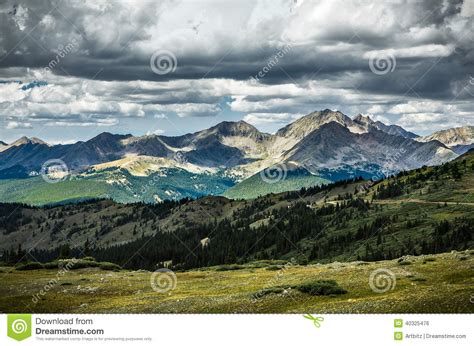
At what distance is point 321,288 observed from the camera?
154ft

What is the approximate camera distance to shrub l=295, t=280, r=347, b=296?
46.3 meters

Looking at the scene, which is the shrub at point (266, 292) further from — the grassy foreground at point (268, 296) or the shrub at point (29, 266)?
the shrub at point (29, 266)

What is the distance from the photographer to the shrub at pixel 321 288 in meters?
46.3

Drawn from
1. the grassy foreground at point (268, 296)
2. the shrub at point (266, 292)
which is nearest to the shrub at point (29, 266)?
A: the grassy foreground at point (268, 296)

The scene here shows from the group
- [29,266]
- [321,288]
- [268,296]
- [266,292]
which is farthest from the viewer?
[29,266]
